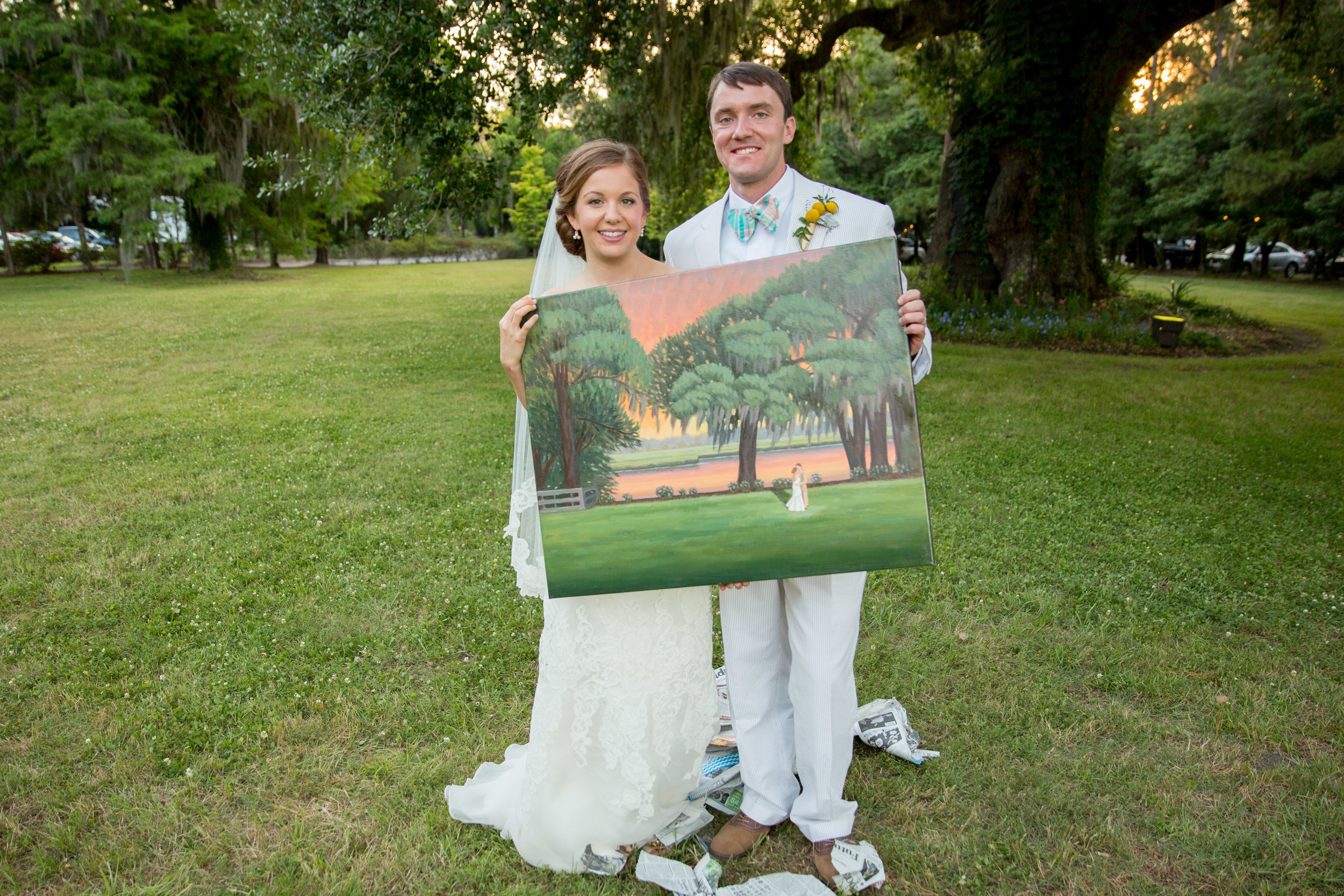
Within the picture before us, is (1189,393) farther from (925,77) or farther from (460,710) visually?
(460,710)

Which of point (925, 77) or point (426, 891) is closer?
point (426, 891)

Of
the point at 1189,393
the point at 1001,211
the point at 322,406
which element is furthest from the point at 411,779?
the point at 1001,211

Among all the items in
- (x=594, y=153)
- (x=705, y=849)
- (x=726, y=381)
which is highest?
(x=594, y=153)

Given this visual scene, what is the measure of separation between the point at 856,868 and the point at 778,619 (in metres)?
0.81

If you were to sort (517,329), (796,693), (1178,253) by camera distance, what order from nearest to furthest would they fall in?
(517,329), (796,693), (1178,253)

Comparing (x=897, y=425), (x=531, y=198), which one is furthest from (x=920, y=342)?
(x=531, y=198)

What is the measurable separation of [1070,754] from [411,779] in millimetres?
2559

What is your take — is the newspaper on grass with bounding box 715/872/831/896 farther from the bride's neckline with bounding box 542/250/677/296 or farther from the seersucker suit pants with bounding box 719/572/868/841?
the bride's neckline with bounding box 542/250/677/296

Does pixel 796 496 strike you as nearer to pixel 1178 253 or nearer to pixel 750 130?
pixel 750 130

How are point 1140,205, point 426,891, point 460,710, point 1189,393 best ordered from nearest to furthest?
point 426,891, point 460,710, point 1189,393, point 1140,205

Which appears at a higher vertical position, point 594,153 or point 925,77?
point 925,77

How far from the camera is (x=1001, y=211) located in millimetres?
12008

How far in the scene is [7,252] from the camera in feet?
85.1

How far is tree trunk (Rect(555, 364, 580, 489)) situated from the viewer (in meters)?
2.31
